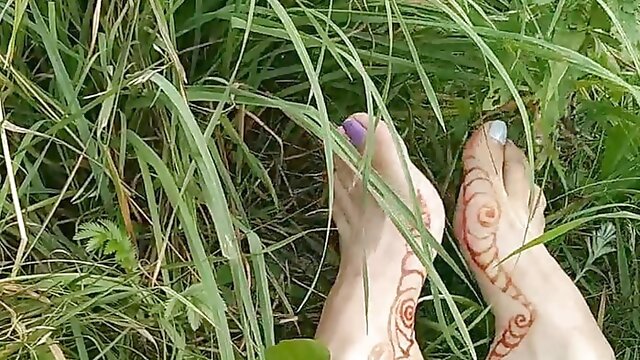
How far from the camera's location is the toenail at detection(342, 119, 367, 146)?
729mm

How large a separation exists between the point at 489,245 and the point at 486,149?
0.09m

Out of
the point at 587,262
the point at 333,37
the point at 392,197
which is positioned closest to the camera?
the point at 392,197

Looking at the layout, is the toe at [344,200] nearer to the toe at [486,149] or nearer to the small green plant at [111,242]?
the toe at [486,149]

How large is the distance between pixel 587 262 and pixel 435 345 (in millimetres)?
182

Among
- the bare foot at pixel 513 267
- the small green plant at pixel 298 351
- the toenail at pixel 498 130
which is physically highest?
the toenail at pixel 498 130

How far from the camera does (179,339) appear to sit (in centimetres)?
62

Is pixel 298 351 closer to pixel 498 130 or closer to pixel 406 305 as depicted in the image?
pixel 406 305

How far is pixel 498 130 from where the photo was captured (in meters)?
0.81

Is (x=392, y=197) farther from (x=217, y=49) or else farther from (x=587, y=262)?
(x=587, y=262)

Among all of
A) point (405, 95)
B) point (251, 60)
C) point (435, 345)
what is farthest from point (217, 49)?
point (435, 345)

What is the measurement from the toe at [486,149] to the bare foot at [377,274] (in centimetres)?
7

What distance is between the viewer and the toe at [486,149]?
31.8 inches

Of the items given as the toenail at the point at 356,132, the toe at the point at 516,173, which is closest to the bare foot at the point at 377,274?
the toenail at the point at 356,132

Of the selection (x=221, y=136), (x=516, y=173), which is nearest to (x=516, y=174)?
(x=516, y=173)
